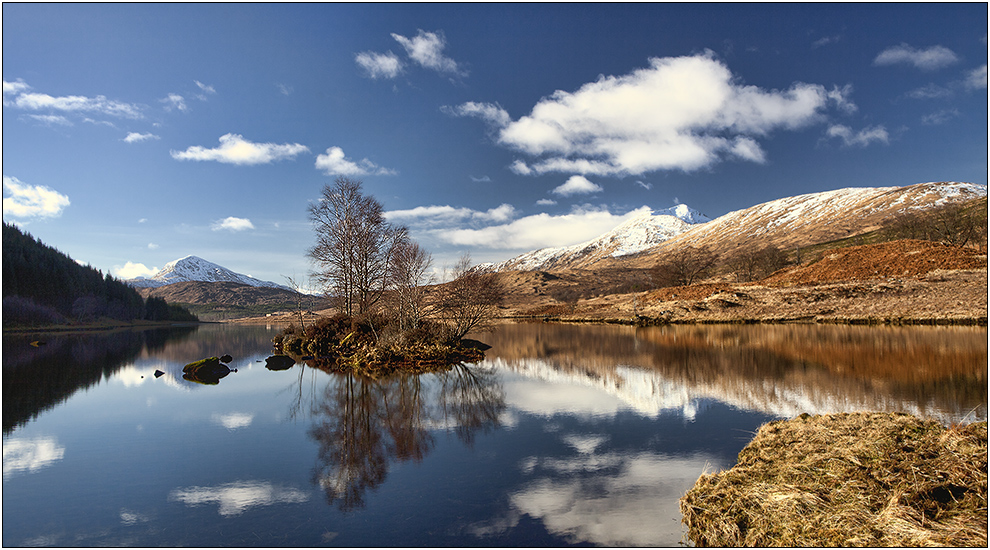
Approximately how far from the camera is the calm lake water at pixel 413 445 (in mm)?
6000

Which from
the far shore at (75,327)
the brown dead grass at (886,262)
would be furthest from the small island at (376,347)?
the far shore at (75,327)

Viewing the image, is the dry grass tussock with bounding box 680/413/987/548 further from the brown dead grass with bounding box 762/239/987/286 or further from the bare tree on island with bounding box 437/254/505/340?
the brown dead grass with bounding box 762/239/987/286

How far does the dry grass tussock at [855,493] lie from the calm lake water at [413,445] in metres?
0.69

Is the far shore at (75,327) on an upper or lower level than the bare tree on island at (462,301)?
lower

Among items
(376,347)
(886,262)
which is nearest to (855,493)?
(376,347)

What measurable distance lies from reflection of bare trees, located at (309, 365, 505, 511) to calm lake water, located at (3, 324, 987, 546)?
0.23 ft

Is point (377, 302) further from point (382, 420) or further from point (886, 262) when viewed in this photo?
point (886, 262)

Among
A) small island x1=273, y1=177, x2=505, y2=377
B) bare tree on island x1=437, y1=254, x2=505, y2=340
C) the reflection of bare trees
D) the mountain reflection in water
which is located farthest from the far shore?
the mountain reflection in water

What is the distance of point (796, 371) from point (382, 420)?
49.6 ft

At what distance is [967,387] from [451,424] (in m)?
14.6

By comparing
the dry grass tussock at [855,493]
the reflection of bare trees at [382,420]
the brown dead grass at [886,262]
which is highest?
the brown dead grass at [886,262]

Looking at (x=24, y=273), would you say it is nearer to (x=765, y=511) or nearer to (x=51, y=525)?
(x=51, y=525)

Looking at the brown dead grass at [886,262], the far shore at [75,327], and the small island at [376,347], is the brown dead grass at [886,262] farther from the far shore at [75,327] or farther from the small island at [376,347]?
the far shore at [75,327]

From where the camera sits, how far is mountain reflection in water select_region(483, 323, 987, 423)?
37.7ft
